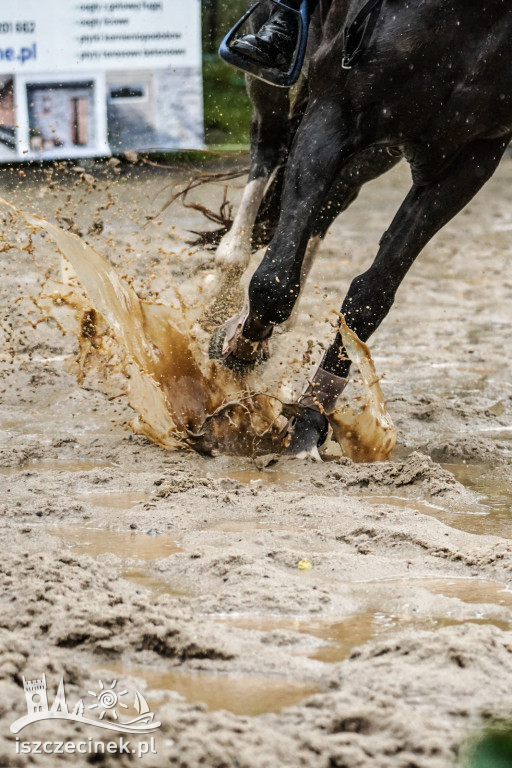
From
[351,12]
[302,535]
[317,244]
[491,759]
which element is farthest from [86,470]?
[491,759]

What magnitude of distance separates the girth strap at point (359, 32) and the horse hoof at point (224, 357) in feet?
4.77

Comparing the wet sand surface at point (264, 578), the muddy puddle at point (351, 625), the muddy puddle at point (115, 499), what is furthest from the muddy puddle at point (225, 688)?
the muddy puddle at point (115, 499)

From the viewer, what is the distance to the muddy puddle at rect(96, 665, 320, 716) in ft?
7.53

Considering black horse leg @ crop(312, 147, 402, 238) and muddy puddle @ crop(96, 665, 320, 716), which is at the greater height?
black horse leg @ crop(312, 147, 402, 238)

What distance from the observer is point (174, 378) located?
4695mm

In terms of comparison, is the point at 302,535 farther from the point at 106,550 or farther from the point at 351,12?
the point at 351,12

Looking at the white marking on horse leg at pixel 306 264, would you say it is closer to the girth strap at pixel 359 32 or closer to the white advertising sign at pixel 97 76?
the girth strap at pixel 359 32

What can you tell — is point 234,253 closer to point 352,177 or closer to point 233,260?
point 233,260

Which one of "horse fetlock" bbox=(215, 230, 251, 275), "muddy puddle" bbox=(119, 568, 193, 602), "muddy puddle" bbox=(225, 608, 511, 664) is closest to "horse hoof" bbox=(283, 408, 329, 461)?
"horse fetlock" bbox=(215, 230, 251, 275)

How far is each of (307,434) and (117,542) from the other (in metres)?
1.31

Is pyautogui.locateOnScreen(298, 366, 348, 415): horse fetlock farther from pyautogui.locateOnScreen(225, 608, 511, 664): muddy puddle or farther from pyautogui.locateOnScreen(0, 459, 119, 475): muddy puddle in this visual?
pyautogui.locateOnScreen(225, 608, 511, 664): muddy puddle

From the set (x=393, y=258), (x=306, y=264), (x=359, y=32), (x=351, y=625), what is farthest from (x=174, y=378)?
(x=351, y=625)

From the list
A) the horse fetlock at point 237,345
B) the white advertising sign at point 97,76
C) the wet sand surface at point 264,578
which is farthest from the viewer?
the white advertising sign at point 97,76

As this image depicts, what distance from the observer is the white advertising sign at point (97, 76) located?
1105cm
